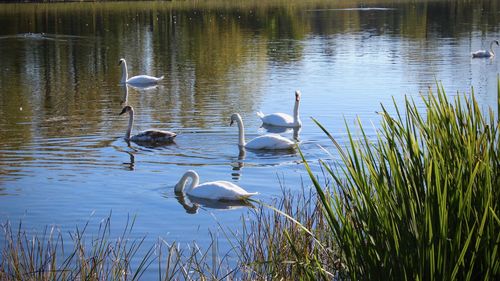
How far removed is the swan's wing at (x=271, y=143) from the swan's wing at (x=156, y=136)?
5.07ft

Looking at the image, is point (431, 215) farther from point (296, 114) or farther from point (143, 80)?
point (143, 80)

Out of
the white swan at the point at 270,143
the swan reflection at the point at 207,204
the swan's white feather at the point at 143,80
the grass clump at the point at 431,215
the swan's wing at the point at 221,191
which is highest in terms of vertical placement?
the grass clump at the point at 431,215

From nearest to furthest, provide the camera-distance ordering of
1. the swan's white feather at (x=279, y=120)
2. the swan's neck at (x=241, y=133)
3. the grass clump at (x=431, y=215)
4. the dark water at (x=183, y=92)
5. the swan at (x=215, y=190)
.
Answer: the grass clump at (x=431, y=215) < the swan at (x=215, y=190) < the dark water at (x=183, y=92) < the swan's neck at (x=241, y=133) < the swan's white feather at (x=279, y=120)

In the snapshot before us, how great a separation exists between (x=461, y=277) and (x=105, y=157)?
11203 mm

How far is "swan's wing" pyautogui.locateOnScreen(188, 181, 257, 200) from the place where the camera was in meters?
11.1

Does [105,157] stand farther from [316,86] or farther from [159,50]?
[159,50]

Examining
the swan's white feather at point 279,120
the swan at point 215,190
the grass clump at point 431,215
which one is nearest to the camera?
the grass clump at point 431,215

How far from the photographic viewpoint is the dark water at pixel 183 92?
1197 centimetres

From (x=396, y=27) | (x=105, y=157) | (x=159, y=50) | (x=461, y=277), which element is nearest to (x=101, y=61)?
(x=159, y=50)

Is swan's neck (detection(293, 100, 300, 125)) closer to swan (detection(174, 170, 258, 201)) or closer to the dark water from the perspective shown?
the dark water

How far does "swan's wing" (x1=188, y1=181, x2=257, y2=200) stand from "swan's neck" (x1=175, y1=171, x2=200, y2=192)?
0.77 feet

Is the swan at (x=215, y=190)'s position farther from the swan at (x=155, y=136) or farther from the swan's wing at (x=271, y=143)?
the swan at (x=155, y=136)

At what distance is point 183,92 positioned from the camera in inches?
885

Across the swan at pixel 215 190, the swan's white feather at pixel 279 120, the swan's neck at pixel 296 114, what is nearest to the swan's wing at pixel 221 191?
the swan at pixel 215 190
